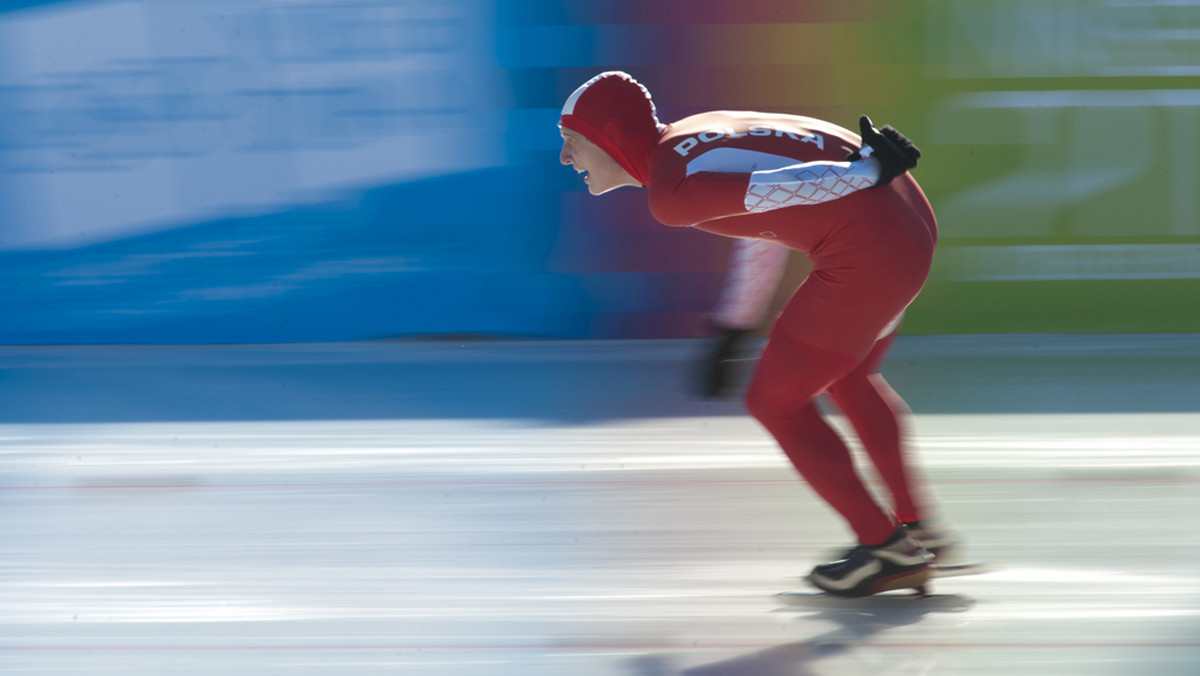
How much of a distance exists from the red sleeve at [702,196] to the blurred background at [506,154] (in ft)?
11.5

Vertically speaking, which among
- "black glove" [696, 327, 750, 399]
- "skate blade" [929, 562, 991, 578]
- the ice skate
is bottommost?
"skate blade" [929, 562, 991, 578]

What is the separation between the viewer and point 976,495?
3293 millimetres

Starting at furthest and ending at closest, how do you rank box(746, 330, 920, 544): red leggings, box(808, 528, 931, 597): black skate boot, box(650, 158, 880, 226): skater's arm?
box(808, 528, 931, 597): black skate boot
box(746, 330, 920, 544): red leggings
box(650, 158, 880, 226): skater's arm

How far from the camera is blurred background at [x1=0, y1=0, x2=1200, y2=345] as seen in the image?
5.68m

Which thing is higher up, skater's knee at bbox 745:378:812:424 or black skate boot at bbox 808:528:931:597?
skater's knee at bbox 745:378:812:424

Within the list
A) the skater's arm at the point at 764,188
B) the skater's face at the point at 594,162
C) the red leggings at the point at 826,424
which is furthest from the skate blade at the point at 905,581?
the skater's face at the point at 594,162

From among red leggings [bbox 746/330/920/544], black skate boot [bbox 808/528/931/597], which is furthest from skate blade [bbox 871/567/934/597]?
red leggings [bbox 746/330/920/544]

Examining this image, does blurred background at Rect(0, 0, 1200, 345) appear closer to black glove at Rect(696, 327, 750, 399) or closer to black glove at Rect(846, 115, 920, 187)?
black glove at Rect(696, 327, 750, 399)

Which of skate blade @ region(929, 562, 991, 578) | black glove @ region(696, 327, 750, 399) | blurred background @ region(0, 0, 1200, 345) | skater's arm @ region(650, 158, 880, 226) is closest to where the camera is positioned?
skater's arm @ region(650, 158, 880, 226)

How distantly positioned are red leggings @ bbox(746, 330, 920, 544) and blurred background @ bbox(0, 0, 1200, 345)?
3.16m

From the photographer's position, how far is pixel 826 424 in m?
2.42

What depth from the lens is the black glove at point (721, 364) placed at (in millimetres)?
2543

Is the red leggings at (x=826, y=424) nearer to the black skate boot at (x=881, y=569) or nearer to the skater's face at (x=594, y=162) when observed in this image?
the black skate boot at (x=881, y=569)

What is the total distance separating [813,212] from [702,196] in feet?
0.76
